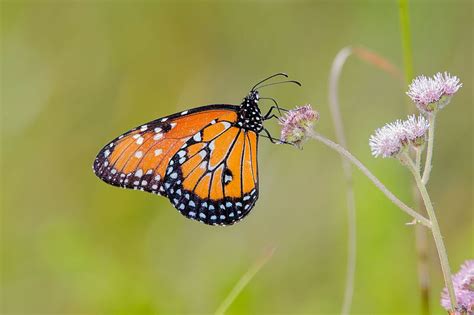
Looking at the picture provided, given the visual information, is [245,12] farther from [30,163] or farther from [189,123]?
[189,123]

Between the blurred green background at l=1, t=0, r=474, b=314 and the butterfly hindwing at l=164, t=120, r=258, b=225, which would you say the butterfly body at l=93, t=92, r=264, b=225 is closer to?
the butterfly hindwing at l=164, t=120, r=258, b=225

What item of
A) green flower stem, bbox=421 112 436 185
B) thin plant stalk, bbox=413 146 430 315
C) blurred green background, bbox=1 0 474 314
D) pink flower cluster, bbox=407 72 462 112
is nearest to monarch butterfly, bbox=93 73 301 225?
blurred green background, bbox=1 0 474 314

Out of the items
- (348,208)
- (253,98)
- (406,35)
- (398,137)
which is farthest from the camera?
(253,98)

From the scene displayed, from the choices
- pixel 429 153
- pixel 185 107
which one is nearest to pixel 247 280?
pixel 429 153

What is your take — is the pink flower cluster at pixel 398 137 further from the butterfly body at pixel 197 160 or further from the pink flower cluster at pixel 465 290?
the butterfly body at pixel 197 160

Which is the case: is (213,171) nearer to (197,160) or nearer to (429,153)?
(197,160)

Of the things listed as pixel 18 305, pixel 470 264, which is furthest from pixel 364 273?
pixel 18 305

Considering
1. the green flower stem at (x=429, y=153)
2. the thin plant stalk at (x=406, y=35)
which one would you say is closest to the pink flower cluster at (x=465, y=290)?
the green flower stem at (x=429, y=153)
